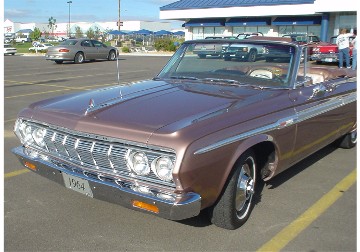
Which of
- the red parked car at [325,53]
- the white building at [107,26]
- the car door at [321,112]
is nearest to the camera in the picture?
the car door at [321,112]

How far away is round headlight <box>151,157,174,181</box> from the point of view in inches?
116

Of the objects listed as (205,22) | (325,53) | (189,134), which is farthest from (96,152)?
(205,22)

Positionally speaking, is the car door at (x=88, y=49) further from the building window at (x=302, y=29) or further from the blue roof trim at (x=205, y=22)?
the blue roof trim at (x=205, y=22)

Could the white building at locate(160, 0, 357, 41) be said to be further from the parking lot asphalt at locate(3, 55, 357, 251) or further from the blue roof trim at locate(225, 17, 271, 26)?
the parking lot asphalt at locate(3, 55, 357, 251)

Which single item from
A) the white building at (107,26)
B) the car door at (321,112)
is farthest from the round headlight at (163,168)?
the white building at (107,26)

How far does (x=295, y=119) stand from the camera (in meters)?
3.99

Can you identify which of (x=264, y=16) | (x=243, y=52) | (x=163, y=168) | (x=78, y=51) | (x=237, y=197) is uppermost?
(x=264, y=16)

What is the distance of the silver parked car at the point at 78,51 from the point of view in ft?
75.1

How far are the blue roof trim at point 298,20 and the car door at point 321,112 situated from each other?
33.3 m

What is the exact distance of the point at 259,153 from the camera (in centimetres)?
387

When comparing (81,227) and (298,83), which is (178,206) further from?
(298,83)

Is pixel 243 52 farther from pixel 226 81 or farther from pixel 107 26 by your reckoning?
pixel 107 26

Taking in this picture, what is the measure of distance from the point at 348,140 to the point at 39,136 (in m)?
4.26

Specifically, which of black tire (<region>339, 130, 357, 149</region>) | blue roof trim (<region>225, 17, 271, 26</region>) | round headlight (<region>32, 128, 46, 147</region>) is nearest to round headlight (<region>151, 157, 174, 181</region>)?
round headlight (<region>32, 128, 46, 147</region>)
